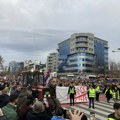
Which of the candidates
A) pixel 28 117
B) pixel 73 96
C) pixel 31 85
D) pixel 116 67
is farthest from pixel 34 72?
pixel 116 67

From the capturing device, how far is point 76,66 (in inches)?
6403

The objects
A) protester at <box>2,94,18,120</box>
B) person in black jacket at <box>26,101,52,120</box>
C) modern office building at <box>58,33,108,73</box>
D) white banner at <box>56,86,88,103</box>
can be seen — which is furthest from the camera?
modern office building at <box>58,33,108,73</box>

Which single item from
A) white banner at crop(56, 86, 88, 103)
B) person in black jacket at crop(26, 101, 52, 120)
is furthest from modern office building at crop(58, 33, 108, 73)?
person in black jacket at crop(26, 101, 52, 120)

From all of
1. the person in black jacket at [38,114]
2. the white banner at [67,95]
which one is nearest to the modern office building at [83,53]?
the white banner at [67,95]

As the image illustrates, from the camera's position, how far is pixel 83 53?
15912 cm

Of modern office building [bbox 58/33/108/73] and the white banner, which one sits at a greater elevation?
modern office building [bbox 58/33/108/73]

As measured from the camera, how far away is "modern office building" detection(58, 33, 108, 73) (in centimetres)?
15912

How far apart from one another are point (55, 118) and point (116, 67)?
126 meters

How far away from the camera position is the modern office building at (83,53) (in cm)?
15912

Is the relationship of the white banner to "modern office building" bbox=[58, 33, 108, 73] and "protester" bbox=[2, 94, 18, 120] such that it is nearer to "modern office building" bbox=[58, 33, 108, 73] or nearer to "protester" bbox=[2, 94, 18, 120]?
"protester" bbox=[2, 94, 18, 120]

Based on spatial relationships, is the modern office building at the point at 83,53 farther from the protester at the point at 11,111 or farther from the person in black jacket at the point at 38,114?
the person in black jacket at the point at 38,114

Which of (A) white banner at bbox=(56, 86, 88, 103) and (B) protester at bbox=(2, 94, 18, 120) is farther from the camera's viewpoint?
(A) white banner at bbox=(56, 86, 88, 103)

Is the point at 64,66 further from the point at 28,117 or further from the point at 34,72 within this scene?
the point at 28,117

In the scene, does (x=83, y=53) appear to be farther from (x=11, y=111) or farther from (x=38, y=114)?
(x=38, y=114)
